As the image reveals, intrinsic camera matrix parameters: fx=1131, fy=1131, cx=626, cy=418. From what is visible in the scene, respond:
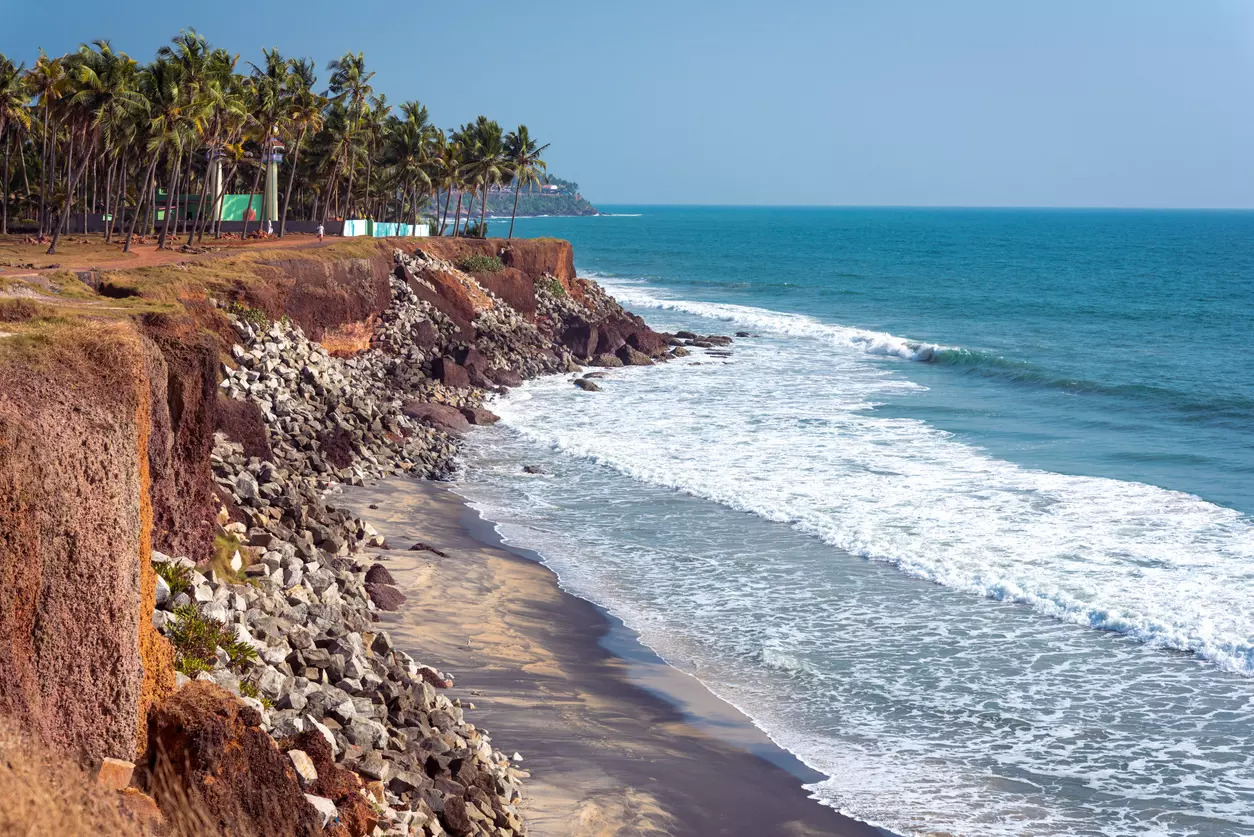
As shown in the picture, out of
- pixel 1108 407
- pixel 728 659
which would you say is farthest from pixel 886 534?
pixel 1108 407

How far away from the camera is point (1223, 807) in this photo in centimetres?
1376

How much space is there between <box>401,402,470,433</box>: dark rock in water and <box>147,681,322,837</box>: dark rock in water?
24.6 m

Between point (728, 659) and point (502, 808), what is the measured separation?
6356 mm

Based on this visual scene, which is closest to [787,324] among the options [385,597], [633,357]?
[633,357]

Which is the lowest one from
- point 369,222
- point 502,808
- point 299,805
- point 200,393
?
point 502,808

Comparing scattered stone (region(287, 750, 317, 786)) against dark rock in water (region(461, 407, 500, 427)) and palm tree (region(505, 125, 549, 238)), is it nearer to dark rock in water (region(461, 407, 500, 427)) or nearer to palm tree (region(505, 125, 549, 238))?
dark rock in water (region(461, 407, 500, 427))

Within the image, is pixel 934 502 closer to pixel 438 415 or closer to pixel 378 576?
pixel 378 576

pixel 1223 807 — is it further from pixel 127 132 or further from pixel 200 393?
pixel 127 132

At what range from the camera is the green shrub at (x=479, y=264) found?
53.3m

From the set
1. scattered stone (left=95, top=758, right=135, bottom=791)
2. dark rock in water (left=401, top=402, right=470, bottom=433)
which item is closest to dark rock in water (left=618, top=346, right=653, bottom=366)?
dark rock in water (left=401, top=402, right=470, bottom=433)

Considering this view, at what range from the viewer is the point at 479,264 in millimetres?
54000

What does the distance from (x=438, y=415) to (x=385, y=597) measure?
1705 cm

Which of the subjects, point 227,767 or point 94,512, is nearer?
point 94,512

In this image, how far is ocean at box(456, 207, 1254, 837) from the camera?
14.9m
